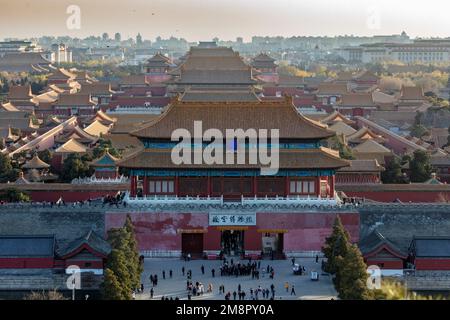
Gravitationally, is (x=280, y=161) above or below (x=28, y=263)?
above

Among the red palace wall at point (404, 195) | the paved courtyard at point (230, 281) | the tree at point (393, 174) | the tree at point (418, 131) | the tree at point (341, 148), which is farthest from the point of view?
the tree at point (418, 131)

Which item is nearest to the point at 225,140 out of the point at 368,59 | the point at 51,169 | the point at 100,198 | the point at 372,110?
the point at 100,198

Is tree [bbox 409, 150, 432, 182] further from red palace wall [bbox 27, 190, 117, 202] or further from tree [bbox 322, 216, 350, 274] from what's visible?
red palace wall [bbox 27, 190, 117, 202]

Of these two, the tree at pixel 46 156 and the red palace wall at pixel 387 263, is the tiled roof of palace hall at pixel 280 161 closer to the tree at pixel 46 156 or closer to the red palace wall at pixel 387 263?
the red palace wall at pixel 387 263

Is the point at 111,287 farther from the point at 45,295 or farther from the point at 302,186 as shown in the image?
the point at 302,186

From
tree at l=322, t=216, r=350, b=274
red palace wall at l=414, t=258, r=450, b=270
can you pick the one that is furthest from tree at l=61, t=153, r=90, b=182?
red palace wall at l=414, t=258, r=450, b=270

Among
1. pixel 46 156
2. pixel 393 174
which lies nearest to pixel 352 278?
pixel 393 174

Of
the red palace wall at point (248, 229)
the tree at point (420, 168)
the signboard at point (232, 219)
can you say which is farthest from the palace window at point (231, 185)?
the tree at point (420, 168)
